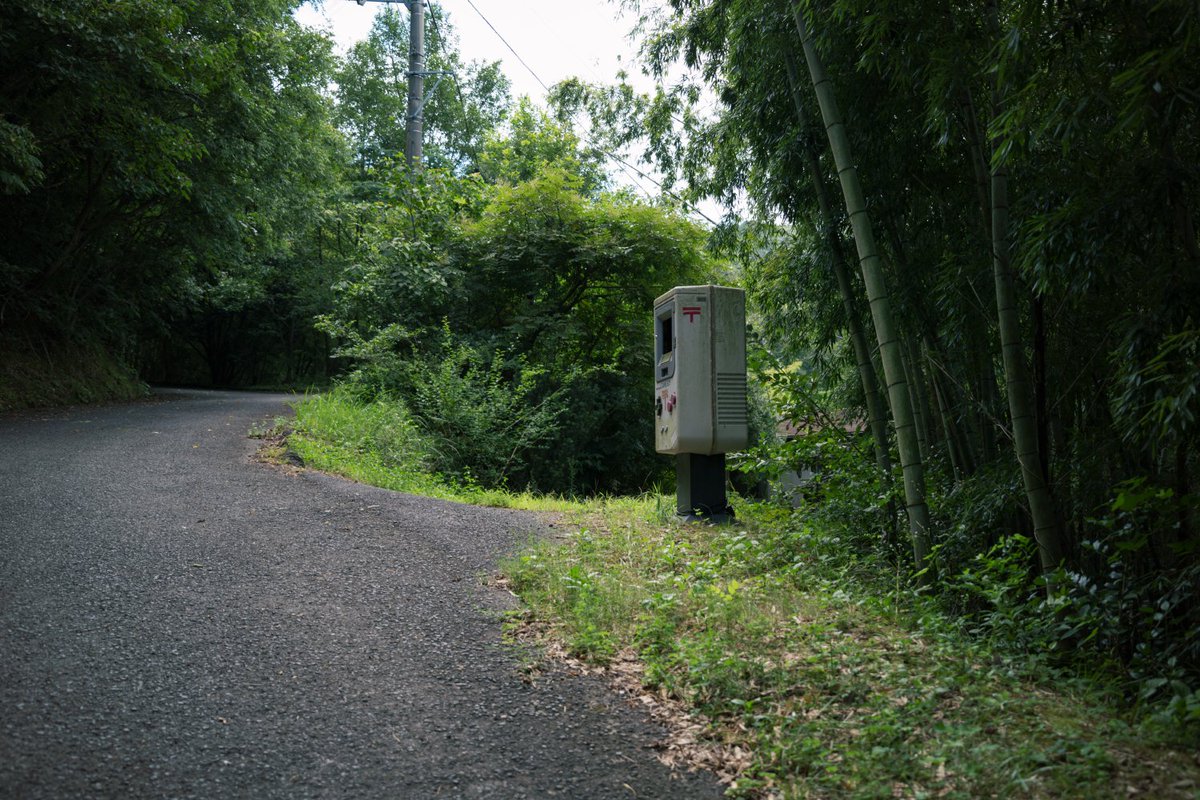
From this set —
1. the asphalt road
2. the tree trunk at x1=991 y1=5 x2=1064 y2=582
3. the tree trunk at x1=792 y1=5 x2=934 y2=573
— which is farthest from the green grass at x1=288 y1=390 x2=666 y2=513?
the tree trunk at x1=991 y1=5 x2=1064 y2=582

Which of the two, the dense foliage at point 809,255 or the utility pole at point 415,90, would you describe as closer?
the dense foliage at point 809,255

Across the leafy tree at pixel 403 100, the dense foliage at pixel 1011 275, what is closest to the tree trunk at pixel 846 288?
the dense foliage at pixel 1011 275

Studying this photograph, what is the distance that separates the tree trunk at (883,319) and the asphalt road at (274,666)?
187cm

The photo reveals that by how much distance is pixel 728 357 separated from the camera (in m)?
5.98

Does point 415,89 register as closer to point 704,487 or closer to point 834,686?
point 704,487

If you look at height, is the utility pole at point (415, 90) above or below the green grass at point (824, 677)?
above

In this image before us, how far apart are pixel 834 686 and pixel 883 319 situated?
1787mm

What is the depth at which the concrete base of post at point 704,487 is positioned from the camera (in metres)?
6.20

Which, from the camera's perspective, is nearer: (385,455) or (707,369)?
(707,369)

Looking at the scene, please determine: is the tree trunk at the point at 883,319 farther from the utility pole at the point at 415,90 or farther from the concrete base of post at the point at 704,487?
the utility pole at the point at 415,90

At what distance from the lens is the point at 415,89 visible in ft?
41.9

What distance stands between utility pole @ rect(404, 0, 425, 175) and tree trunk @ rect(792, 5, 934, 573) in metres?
9.47

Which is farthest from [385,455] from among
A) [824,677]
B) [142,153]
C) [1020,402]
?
[1020,402]

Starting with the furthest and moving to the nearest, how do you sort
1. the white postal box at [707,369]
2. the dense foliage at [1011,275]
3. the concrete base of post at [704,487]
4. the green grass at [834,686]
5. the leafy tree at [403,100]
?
the leafy tree at [403,100] → the concrete base of post at [704,487] → the white postal box at [707,369] → the dense foliage at [1011,275] → the green grass at [834,686]
